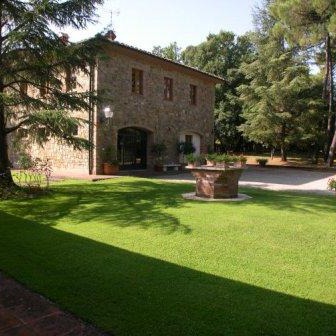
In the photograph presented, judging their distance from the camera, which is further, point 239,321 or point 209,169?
point 209,169

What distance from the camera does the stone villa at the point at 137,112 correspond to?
51.9ft

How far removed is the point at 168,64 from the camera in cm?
1891

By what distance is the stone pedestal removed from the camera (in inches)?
372

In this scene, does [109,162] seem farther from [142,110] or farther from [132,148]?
[142,110]

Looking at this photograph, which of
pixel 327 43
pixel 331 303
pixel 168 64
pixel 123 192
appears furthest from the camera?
pixel 327 43

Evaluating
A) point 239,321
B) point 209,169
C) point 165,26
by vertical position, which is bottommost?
point 239,321

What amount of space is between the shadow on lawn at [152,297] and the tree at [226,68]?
28074 mm

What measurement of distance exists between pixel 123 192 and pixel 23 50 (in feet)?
14.8

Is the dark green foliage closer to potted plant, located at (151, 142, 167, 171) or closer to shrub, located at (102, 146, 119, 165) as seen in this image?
potted plant, located at (151, 142, 167, 171)

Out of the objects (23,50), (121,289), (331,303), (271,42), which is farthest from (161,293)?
Result: (271,42)

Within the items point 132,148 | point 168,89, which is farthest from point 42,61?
point 168,89

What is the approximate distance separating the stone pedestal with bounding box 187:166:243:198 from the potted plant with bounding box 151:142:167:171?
8.66 metres

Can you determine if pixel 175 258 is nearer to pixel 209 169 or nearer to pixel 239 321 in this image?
pixel 239 321

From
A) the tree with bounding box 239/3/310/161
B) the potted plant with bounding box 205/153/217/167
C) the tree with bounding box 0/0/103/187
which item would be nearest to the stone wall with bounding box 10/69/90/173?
the tree with bounding box 0/0/103/187
